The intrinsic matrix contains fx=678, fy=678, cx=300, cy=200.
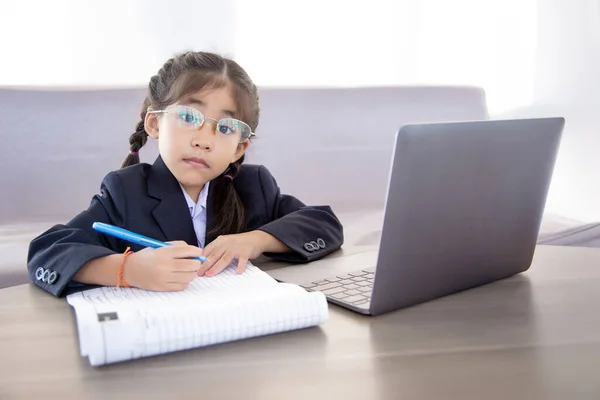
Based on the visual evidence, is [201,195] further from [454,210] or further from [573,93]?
[573,93]

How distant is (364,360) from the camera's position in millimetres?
667

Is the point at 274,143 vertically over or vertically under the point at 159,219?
under

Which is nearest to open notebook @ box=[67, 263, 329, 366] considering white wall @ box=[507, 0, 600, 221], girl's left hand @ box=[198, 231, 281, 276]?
girl's left hand @ box=[198, 231, 281, 276]

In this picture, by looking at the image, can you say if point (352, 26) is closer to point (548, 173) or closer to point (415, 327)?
point (548, 173)

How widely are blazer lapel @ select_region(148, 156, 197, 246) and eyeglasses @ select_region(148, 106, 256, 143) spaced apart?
113mm

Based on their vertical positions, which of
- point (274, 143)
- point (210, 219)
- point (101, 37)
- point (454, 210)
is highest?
point (454, 210)

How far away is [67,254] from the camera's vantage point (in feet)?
3.11

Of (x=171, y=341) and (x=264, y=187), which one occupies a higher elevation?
(x=171, y=341)

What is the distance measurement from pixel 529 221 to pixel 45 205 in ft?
5.62

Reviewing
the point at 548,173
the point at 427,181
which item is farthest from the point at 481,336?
the point at 548,173

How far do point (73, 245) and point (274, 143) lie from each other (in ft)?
4.64

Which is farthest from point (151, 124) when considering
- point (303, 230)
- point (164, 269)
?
point (164, 269)

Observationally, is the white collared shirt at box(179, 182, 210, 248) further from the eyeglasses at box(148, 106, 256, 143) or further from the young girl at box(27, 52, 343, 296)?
the eyeglasses at box(148, 106, 256, 143)

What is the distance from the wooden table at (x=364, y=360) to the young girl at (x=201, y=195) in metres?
0.24
